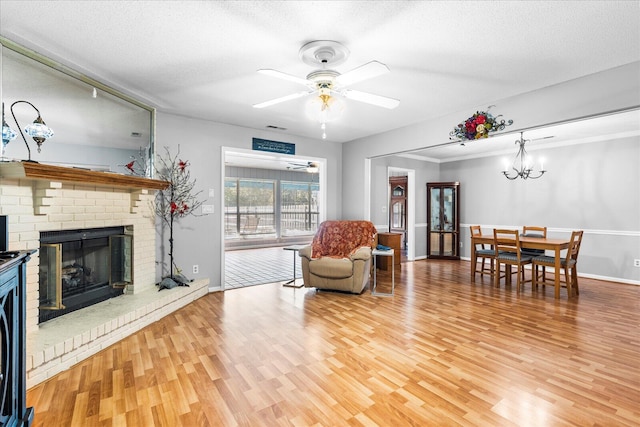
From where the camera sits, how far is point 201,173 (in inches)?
173

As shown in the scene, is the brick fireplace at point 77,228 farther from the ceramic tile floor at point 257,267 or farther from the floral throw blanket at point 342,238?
the floral throw blanket at point 342,238

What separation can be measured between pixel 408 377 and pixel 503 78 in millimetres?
2817

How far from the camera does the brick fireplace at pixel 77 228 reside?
7.55 feet

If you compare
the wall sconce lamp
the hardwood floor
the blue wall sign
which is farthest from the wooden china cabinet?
the wall sconce lamp

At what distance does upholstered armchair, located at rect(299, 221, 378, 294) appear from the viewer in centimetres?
419

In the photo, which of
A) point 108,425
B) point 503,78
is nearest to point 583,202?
point 503,78

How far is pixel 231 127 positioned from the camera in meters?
4.66

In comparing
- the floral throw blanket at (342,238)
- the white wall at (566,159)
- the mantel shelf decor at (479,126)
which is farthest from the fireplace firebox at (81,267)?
the mantel shelf decor at (479,126)

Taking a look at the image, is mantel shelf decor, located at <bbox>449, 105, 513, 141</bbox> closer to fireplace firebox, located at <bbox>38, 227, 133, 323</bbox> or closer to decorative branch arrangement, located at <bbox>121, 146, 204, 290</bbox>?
decorative branch arrangement, located at <bbox>121, 146, 204, 290</bbox>

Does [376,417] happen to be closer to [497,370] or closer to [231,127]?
[497,370]

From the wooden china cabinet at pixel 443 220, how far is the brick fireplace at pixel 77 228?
5530 mm

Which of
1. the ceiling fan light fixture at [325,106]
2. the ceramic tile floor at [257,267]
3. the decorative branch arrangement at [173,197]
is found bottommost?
the ceramic tile floor at [257,267]

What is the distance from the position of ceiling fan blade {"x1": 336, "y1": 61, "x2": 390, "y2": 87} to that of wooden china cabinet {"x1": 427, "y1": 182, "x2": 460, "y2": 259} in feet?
18.7

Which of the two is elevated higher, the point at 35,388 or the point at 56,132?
the point at 56,132
